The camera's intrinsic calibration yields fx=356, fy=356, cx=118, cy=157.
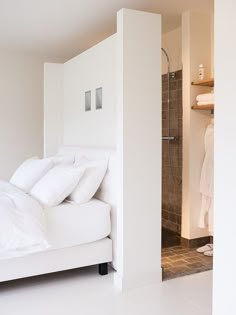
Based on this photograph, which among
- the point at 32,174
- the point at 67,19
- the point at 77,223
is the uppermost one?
the point at 67,19

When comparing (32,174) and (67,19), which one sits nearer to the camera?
(32,174)

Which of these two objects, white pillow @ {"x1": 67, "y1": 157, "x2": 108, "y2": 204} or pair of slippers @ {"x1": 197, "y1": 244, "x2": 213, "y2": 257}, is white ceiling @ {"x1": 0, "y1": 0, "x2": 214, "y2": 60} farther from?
pair of slippers @ {"x1": 197, "y1": 244, "x2": 213, "y2": 257}

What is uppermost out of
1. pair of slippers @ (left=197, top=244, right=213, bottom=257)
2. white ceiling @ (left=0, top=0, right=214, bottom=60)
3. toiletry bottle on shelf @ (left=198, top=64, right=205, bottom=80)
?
white ceiling @ (left=0, top=0, right=214, bottom=60)

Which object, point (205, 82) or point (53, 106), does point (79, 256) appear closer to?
point (205, 82)

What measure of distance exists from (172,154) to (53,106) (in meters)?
1.59

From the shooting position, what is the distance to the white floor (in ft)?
7.99

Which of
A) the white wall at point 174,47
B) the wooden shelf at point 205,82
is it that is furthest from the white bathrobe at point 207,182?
the white wall at point 174,47

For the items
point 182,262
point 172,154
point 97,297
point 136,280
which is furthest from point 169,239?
point 97,297

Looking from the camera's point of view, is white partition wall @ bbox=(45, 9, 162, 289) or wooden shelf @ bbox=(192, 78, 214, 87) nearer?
white partition wall @ bbox=(45, 9, 162, 289)

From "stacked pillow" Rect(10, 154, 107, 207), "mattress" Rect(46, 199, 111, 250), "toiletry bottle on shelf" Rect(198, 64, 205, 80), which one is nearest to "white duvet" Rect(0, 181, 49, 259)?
"mattress" Rect(46, 199, 111, 250)

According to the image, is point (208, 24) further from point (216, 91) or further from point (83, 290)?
point (83, 290)

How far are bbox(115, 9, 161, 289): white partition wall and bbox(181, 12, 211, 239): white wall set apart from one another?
3.22 feet

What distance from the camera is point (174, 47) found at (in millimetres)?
4355

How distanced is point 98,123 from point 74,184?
0.85 m
